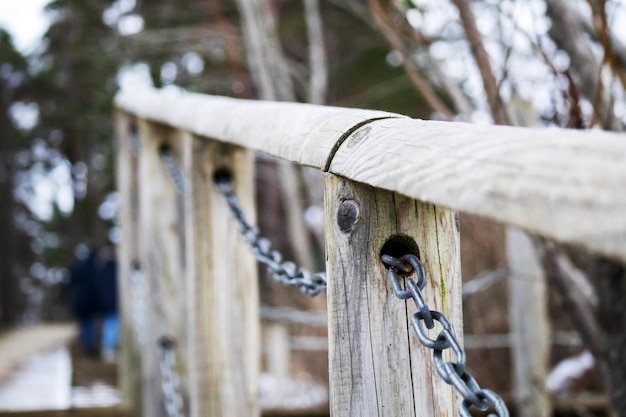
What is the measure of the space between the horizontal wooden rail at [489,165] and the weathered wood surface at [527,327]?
3678 mm

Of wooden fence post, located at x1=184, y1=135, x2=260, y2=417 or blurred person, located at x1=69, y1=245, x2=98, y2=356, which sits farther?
blurred person, located at x1=69, y1=245, x2=98, y2=356

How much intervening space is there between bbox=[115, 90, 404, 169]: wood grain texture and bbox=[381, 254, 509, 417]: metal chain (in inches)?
8.2

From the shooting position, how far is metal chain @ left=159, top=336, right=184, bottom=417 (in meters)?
2.86

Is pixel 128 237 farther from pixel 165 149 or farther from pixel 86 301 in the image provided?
pixel 86 301

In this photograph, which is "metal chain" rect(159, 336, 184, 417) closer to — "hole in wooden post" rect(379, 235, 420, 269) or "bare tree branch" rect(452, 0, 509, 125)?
"bare tree branch" rect(452, 0, 509, 125)

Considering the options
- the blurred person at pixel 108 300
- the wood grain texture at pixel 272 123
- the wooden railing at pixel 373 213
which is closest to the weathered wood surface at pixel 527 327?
the wooden railing at pixel 373 213

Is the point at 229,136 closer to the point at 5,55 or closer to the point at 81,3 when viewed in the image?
the point at 81,3

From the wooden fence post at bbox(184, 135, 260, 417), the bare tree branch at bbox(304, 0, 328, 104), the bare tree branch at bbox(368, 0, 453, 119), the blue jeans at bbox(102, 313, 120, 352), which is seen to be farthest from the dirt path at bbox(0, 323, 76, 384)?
the wooden fence post at bbox(184, 135, 260, 417)

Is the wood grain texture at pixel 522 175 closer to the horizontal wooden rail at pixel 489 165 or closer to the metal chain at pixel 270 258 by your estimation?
the horizontal wooden rail at pixel 489 165

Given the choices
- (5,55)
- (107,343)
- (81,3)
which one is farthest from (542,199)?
(5,55)

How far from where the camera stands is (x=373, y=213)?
1281 millimetres

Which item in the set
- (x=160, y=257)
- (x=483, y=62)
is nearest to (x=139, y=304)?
(x=160, y=257)

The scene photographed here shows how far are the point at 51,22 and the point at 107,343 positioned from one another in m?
13.8

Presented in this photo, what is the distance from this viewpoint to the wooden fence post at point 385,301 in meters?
1.27
